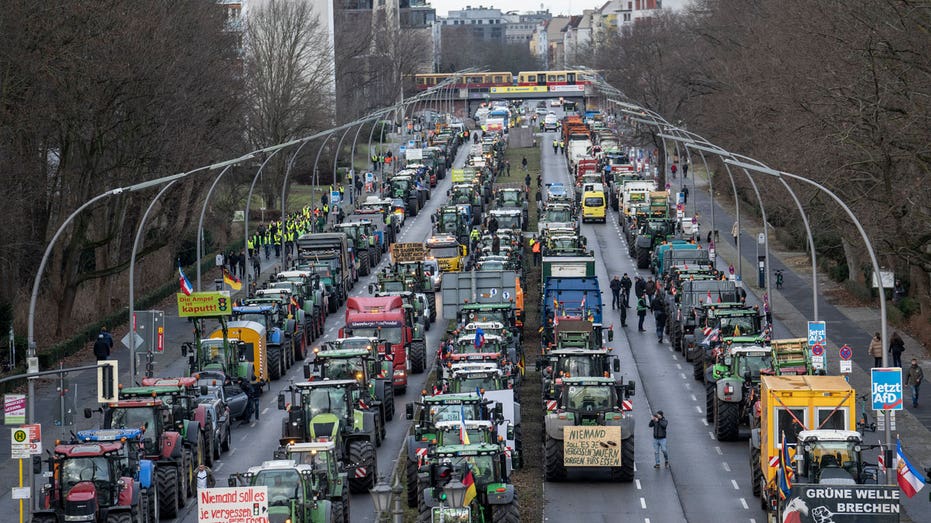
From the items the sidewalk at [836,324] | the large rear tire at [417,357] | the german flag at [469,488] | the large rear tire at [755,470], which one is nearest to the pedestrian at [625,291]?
the sidewalk at [836,324]

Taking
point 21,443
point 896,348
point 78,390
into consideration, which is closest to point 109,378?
point 21,443

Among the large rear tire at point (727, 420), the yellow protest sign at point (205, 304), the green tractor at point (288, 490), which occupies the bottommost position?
the large rear tire at point (727, 420)

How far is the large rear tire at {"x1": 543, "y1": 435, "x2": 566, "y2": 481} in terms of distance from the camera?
114 feet

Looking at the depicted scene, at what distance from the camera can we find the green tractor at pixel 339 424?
111ft

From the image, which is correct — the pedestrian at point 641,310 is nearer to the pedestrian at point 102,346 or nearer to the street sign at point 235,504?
the pedestrian at point 102,346

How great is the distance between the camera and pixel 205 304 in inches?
1758

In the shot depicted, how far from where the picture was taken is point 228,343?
148 feet

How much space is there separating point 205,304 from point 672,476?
14514mm

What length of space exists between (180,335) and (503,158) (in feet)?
257

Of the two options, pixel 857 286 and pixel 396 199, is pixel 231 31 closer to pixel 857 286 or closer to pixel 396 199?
pixel 396 199

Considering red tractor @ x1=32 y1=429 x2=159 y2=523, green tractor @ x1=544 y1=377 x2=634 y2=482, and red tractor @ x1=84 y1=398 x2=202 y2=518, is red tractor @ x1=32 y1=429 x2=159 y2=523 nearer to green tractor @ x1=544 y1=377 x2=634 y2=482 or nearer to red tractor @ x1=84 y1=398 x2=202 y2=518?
red tractor @ x1=84 y1=398 x2=202 y2=518

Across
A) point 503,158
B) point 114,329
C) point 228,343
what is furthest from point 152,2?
point 503,158

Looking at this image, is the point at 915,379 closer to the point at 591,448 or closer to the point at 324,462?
the point at 591,448

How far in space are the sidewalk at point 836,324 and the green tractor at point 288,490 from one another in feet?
38.6
